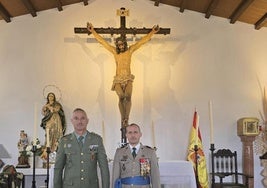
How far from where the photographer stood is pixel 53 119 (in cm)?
653

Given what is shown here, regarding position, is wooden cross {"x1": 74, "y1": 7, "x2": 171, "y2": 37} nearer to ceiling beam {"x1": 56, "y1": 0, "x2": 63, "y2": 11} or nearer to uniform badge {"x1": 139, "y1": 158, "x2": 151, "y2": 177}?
ceiling beam {"x1": 56, "y1": 0, "x2": 63, "y2": 11}

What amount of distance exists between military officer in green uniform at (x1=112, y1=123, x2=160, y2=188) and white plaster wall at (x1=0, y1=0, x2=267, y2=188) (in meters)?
3.52

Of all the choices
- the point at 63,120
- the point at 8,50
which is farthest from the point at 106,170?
the point at 8,50

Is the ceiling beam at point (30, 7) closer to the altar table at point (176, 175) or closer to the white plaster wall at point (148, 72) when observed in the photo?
the white plaster wall at point (148, 72)

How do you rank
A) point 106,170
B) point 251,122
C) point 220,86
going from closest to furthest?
point 106,170, point 251,122, point 220,86

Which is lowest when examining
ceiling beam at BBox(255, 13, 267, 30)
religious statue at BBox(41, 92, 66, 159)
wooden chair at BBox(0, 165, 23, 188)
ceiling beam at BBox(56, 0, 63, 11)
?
wooden chair at BBox(0, 165, 23, 188)

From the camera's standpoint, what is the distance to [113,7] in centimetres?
720

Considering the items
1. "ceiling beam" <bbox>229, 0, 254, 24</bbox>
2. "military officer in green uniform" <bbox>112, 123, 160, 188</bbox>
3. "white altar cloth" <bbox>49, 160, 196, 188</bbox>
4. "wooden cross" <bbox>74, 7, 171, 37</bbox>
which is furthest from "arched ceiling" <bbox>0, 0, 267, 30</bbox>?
"military officer in green uniform" <bbox>112, 123, 160, 188</bbox>

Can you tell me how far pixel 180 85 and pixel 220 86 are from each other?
2.34ft

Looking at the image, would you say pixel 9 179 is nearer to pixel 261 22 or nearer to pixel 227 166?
pixel 227 166

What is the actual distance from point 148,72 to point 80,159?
13.0 ft

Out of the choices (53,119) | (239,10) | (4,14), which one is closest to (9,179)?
(53,119)

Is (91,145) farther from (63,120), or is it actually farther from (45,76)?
(45,76)

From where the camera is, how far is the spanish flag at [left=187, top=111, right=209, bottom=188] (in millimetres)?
6020
